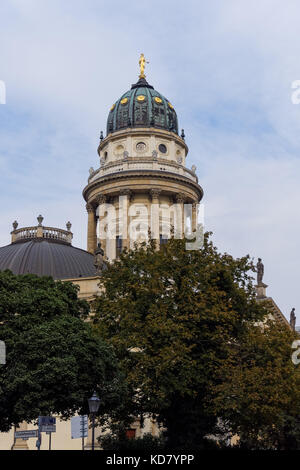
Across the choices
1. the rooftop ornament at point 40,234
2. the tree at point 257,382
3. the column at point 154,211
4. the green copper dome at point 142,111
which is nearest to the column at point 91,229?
the column at point 154,211

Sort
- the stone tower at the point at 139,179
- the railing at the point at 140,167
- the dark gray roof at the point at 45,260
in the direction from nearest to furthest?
the dark gray roof at the point at 45,260, the stone tower at the point at 139,179, the railing at the point at 140,167

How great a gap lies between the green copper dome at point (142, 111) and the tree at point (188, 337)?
4657cm

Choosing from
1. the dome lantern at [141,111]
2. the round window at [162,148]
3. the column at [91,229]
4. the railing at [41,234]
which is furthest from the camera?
the dome lantern at [141,111]

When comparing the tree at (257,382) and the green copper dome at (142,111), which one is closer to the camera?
the tree at (257,382)

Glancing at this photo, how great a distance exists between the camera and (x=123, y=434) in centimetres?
4259

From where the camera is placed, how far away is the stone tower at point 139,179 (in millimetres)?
81688

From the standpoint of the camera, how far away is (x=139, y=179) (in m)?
81.9

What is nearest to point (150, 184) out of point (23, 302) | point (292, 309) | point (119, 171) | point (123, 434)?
point (119, 171)

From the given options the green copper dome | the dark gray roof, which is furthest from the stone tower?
the dark gray roof

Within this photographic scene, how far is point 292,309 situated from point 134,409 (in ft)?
167

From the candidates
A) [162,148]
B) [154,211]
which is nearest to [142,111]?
[162,148]

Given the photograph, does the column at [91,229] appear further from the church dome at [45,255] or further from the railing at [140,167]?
the church dome at [45,255]

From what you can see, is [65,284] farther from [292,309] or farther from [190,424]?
[292,309]

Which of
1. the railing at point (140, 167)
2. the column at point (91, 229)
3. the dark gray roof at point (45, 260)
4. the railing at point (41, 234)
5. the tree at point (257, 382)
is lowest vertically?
the tree at point (257, 382)
